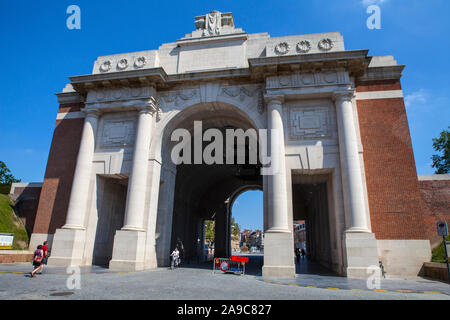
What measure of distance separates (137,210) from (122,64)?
406 inches

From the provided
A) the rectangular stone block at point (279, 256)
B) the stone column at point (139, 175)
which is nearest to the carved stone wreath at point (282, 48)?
the stone column at point (139, 175)

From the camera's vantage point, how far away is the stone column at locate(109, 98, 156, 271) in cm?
1558

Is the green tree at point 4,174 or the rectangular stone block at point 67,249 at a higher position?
the green tree at point 4,174

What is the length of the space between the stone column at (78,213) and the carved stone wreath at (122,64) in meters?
3.47

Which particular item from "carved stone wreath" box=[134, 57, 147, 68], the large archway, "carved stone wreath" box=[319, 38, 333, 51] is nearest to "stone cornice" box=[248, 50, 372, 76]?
"carved stone wreath" box=[319, 38, 333, 51]

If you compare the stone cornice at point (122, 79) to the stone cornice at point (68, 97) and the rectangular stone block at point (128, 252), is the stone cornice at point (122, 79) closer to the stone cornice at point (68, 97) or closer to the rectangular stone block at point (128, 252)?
the stone cornice at point (68, 97)

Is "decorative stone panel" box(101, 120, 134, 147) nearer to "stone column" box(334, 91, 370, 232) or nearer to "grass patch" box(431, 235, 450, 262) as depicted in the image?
"stone column" box(334, 91, 370, 232)

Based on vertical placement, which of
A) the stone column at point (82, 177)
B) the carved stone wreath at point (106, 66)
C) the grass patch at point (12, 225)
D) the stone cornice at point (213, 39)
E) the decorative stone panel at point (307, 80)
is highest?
the stone cornice at point (213, 39)

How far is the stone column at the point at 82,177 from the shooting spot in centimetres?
1709

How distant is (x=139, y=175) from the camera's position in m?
17.0

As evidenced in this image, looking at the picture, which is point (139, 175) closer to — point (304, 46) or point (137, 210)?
point (137, 210)
